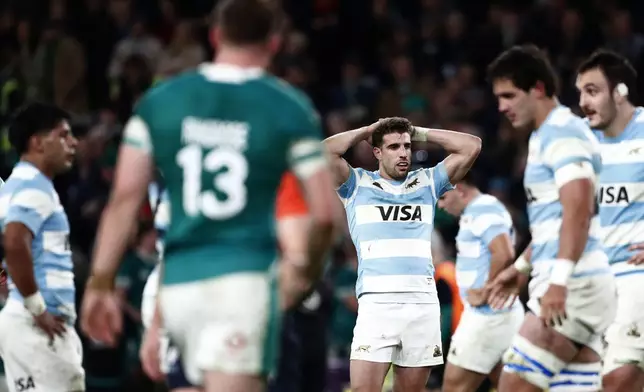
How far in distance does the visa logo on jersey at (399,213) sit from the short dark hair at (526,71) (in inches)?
71.4

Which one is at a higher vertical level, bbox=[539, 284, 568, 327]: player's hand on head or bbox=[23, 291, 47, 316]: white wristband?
bbox=[539, 284, 568, 327]: player's hand on head

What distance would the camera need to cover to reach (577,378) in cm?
756

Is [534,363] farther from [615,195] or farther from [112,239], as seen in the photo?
[112,239]

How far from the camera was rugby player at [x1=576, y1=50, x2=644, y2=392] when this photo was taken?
8070 mm

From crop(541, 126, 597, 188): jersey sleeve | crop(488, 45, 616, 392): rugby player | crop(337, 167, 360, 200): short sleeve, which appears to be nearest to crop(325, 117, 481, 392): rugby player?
crop(337, 167, 360, 200): short sleeve

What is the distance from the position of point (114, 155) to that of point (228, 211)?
10362 millimetres

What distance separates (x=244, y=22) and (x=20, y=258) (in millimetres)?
3182

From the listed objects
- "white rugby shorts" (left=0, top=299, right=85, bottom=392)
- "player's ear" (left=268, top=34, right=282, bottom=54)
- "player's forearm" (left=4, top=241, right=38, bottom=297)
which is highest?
"player's ear" (left=268, top=34, right=282, bottom=54)

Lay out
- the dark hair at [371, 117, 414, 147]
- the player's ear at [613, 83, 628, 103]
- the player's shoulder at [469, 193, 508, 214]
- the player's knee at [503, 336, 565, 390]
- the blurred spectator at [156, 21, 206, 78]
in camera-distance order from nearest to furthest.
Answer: the player's knee at [503, 336, 565, 390], the player's ear at [613, 83, 628, 103], the dark hair at [371, 117, 414, 147], the player's shoulder at [469, 193, 508, 214], the blurred spectator at [156, 21, 206, 78]

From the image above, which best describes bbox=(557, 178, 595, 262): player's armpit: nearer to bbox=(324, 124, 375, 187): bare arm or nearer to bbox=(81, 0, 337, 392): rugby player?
bbox=(81, 0, 337, 392): rugby player

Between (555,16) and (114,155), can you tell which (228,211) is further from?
(555,16)

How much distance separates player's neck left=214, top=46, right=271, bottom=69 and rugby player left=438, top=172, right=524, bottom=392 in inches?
196

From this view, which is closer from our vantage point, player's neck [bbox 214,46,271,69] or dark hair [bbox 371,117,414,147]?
player's neck [bbox 214,46,271,69]

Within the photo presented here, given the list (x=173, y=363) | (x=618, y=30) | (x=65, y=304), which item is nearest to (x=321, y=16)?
(x=618, y=30)
